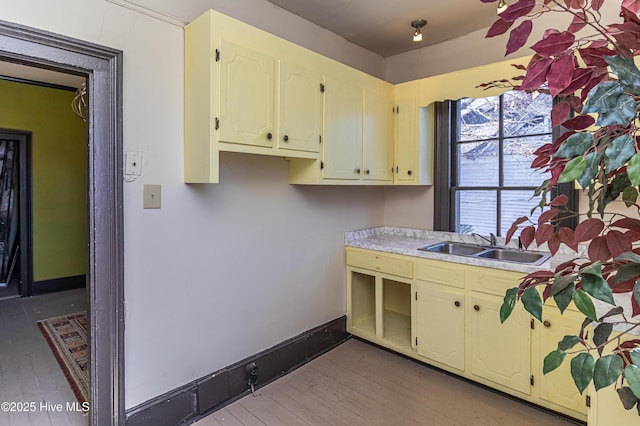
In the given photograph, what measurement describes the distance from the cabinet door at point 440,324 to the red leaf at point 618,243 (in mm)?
1915

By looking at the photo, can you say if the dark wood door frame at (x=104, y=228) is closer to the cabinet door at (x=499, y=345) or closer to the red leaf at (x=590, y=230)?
the red leaf at (x=590, y=230)

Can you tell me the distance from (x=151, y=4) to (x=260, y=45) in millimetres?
610

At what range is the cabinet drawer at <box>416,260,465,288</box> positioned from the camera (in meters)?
2.52

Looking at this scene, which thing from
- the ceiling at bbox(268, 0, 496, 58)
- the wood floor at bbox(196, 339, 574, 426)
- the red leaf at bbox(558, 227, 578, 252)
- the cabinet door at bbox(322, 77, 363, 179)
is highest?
the ceiling at bbox(268, 0, 496, 58)

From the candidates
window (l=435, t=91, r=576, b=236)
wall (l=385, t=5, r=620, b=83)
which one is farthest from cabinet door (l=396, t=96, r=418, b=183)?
wall (l=385, t=5, r=620, b=83)

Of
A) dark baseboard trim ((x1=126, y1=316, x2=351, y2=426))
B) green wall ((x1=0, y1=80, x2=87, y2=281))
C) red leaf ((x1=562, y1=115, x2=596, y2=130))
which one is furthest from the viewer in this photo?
green wall ((x1=0, y1=80, x2=87, y2=281))

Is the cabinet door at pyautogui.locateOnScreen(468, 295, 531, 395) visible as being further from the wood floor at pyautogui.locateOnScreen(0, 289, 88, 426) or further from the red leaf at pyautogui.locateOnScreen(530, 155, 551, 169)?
the wood floor at pyautogui.locateOnScreen(0, 289, 88, 426)

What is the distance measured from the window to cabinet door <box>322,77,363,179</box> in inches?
34.5

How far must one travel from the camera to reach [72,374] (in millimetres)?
2635

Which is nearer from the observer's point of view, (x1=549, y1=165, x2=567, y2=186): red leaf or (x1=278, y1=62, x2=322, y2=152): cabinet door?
(x1=549, y1=165, x2=567, y2=186): red leaf

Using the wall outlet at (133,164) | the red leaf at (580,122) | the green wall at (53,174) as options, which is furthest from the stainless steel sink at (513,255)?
the green wall at (53,174)

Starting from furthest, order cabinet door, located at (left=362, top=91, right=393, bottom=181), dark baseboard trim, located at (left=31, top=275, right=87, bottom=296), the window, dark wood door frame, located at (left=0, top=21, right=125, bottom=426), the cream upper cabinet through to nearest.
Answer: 1. dark baseboard trim, located at (left=31, top=275, right=87, bottom=296)
2. the cream upper cabinet
3. cabinet door, located at (left=362, top=91, right=393, bottom=181)
4. the window
5. dark wood door frame, located at (left=0, top=21, right=125, bottom=426)

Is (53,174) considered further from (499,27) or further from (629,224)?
(629,224)

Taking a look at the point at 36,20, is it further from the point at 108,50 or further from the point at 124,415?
the point at 124,415
